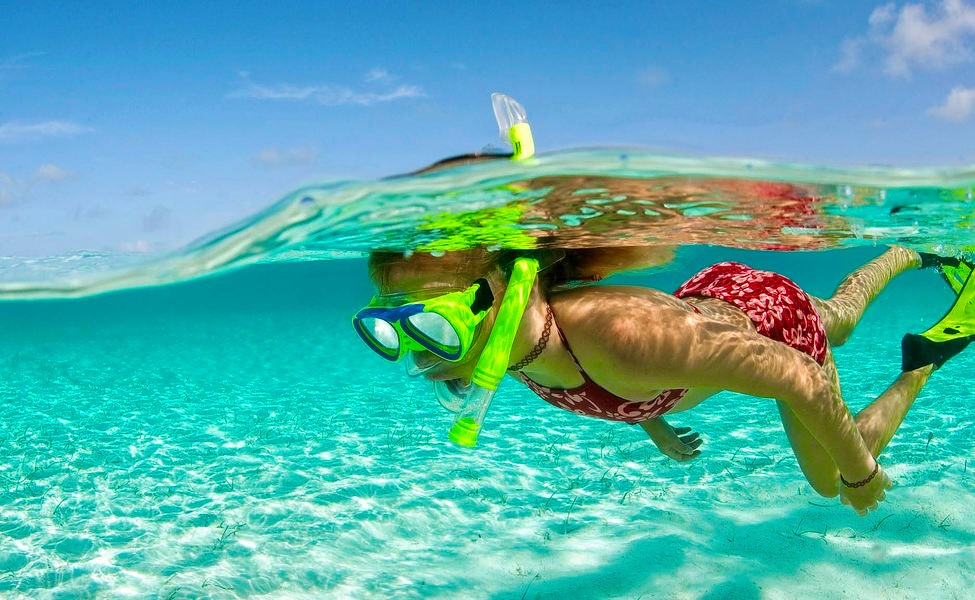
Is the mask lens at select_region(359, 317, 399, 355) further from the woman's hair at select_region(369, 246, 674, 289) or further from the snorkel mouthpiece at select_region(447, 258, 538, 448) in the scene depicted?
the snorkel mouthpiece at select_region(447, 258, 538, 448)

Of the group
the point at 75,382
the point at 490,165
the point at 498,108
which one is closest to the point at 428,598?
the point at 490,165

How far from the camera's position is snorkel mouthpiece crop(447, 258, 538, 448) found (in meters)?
2.73

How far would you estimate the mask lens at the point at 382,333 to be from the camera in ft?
9.95

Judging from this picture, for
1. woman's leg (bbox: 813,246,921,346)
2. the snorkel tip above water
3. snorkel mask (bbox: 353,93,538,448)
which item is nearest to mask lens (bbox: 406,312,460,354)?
snorkel mask (bbox: 353,93,538,448)

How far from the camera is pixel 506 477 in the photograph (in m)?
7.78

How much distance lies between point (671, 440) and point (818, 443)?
132cm

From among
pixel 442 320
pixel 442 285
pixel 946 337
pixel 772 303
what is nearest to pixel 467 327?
pixel 442 320

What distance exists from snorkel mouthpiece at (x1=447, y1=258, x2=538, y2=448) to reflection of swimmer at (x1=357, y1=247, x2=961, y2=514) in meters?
0.12

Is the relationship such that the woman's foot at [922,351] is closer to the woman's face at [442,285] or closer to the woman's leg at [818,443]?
the woman's leg at [818,443]

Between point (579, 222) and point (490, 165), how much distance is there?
1936mm

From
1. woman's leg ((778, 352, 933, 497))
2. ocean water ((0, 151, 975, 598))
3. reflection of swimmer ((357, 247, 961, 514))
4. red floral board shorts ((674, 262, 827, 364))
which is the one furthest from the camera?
ocean water ((0, 151, 975, 598))

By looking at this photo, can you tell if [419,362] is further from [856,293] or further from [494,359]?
[856,293]

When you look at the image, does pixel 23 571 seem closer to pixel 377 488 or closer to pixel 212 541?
pixel 212 541

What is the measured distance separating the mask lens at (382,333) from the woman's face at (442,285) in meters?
0.13
